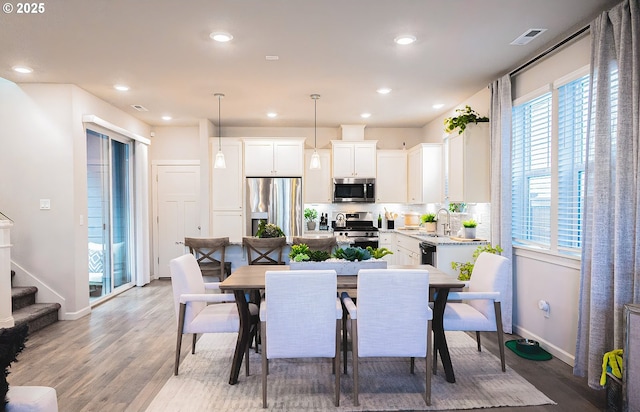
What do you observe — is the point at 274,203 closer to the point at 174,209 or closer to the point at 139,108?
the point at 174,209

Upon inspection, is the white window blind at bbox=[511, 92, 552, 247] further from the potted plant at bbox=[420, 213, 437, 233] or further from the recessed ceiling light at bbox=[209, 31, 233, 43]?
the recessed ceiling light at bbox=[209, 31, 233, 43]

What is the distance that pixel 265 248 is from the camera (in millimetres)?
4562

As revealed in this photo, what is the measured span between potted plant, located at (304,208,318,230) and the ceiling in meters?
2.22

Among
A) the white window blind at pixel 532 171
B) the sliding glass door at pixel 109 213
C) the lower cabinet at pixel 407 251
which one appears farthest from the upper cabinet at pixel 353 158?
the sliding glass door at pixel 109 213

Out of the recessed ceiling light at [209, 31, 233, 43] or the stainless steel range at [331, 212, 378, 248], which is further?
the stainless steel range at [331, 212, 378, 248]

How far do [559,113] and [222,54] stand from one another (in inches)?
119

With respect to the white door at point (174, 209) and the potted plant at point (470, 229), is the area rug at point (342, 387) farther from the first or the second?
the white door at point (174, 209)

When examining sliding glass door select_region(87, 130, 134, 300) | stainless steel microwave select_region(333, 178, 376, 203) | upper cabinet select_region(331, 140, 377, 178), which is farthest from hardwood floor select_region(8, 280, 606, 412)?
upper cabinet select_region(331, 140, 377, 178)

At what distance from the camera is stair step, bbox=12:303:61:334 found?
411 centimetres

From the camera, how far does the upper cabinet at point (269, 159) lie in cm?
673

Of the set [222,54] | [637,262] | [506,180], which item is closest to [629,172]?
[637,262]

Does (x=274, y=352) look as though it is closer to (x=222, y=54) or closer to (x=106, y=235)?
(x=222, y=54)

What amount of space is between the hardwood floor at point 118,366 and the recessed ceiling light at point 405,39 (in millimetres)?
2782

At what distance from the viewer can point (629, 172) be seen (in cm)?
263
